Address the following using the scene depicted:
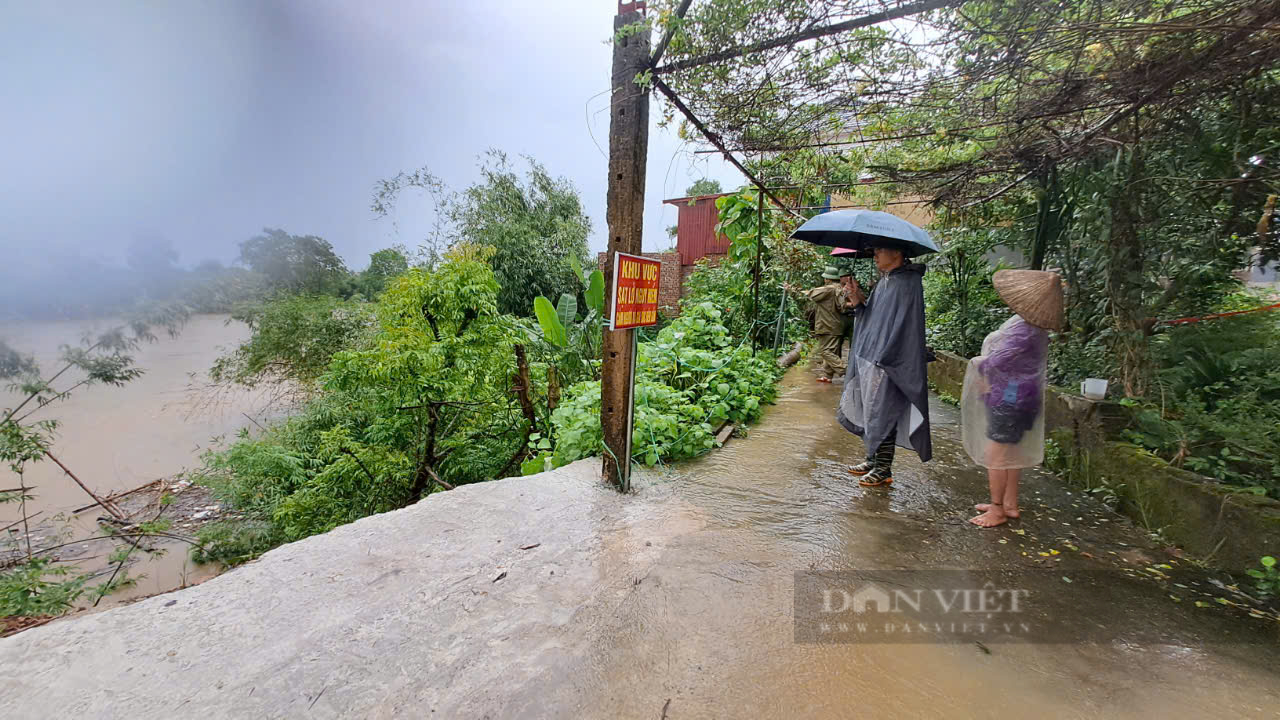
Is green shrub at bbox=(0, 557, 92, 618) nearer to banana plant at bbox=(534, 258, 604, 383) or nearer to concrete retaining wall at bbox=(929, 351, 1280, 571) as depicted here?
banana plant at bbox=(534, 258, 604, 383)

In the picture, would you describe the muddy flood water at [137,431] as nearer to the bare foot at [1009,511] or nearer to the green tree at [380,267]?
the green tree at [380,267]

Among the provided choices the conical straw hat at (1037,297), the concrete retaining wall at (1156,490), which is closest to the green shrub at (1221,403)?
the concrete retaining wall at (1156,490)

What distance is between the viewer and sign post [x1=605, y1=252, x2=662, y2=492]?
2.82m

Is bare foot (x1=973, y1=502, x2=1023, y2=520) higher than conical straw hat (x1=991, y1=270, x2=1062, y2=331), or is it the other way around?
conical straw hat (x1=991, y1=270, x2=1062, y2=331)

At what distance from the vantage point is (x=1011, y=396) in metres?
2.72

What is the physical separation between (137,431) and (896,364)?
13132mm

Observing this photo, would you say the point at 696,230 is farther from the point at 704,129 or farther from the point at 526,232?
the point at 704,129

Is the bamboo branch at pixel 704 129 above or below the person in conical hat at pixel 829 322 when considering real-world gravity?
above

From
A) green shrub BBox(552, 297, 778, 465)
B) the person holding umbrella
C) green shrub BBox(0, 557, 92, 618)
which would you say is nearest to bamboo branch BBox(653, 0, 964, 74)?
the person holding umbrella

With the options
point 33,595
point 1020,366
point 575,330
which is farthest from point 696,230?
point 33,595

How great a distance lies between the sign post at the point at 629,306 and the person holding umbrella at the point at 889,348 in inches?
49.3

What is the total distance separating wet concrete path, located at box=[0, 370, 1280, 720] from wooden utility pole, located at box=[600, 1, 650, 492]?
1.65 ft

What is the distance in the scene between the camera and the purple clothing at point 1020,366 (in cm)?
270

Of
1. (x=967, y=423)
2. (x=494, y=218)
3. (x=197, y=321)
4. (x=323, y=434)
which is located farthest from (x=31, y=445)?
(x=494, y=218)
